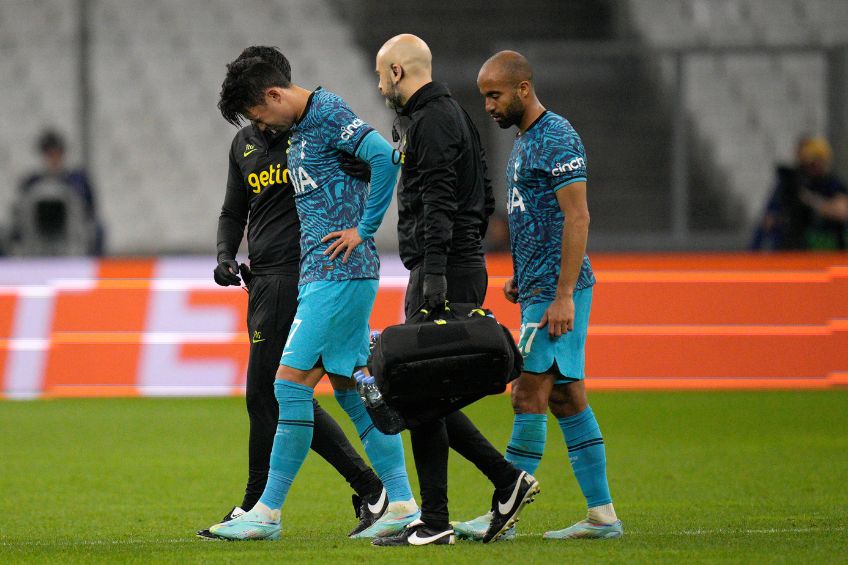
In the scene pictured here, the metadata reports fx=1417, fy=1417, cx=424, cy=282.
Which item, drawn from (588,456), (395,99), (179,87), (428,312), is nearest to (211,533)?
(428,312)

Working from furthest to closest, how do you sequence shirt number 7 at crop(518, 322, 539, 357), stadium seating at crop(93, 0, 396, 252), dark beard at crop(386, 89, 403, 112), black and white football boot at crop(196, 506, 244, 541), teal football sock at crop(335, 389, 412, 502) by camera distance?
stadium seating at crop(93, 0, 396, 252) < teal football sock at crop(335, 389, 412, 502) < black and white football boot at crop(196, 506, 244, 541) < shirt number 7 at crop(518, 322, 539, 357) < dark beard at crop(386, 89, 403, 112)

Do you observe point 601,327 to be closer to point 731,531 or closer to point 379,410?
point 731,531

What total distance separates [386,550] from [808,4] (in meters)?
13.2

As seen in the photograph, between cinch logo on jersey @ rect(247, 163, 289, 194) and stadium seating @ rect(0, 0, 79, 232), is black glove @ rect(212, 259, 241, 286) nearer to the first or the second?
cinch logo on jersey @ rect(247, 163, 289, 194)

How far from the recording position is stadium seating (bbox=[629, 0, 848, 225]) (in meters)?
15.6

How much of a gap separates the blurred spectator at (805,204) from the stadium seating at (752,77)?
7.83 feet

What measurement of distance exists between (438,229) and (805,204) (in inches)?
347

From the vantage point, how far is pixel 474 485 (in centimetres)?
710

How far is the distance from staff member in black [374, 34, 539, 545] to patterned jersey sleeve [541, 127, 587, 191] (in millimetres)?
250

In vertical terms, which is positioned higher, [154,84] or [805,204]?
[154,84]

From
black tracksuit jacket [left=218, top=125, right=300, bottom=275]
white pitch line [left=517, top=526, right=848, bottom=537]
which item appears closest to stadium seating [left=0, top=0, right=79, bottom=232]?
black tracksuit jacket [left=218, top=125, right=300, bottom=275]

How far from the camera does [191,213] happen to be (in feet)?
55.3

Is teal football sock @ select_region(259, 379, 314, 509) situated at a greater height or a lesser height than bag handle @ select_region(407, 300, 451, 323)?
lesser

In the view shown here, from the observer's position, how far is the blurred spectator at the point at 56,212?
534 inches
